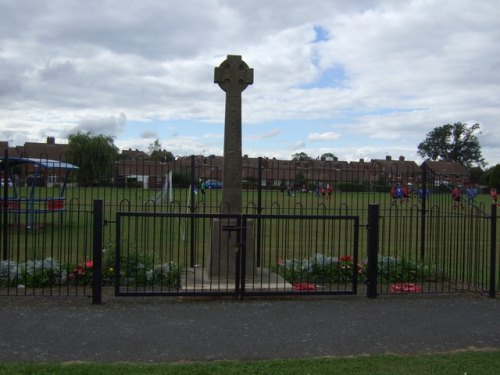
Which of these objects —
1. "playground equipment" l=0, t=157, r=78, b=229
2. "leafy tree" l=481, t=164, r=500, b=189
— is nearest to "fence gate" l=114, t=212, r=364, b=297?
"playground equipment" l=0, t=157, r=78, b=229

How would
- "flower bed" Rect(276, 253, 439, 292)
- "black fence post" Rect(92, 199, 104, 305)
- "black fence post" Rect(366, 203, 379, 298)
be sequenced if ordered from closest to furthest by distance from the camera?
"black fence post" Rect(92, 199, 104, 305) < "black fence post" Rect(366, 203, 379, 298) < "flower bed" Rect(276, 253, 439, 292)

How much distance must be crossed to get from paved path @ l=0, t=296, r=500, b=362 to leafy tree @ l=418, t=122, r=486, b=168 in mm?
110693

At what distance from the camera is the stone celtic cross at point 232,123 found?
372 inches

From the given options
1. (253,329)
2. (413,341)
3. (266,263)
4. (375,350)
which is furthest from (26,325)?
(266,263)

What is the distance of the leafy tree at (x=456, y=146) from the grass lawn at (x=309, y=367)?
372ft

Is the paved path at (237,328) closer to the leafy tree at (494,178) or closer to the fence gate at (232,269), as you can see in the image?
the fence gate at (232,269)

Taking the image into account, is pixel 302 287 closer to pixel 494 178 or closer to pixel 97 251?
pixel 97 251

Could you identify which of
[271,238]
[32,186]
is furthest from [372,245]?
[32,186]

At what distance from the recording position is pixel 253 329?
6676mm

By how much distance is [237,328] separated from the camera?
670 centimetres

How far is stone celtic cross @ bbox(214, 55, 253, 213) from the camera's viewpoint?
9.45 metres

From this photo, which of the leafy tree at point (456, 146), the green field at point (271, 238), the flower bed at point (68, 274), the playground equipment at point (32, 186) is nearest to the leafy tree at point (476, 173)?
the leafy tree at point (456, 146)

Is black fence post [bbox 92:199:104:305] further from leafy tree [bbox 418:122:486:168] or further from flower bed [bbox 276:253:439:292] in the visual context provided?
leafy tree [bbox 418:122:486:168]

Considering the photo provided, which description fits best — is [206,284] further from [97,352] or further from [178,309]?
[97,352]
